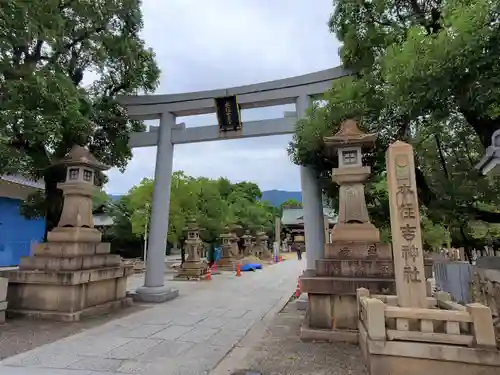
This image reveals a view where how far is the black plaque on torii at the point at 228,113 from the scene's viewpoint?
9609mm

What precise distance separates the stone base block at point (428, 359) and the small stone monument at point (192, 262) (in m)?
13.1

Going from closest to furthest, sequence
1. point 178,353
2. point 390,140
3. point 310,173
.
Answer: point 178,353 → point 390,140 → point 310,173

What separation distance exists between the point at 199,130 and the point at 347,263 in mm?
6081

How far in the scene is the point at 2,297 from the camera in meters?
6.77

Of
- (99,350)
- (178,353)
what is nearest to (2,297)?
(99,350)

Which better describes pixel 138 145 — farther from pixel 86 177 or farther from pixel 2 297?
pixel 2 297

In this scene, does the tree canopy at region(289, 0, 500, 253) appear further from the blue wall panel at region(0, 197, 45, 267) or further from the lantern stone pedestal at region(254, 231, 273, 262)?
the lantern stone pedestal at region(254, 231, 273, 262)

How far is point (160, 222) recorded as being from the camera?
10.1 meters

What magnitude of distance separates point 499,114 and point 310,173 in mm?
4082

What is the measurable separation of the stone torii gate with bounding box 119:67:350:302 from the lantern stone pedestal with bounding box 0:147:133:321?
145cm

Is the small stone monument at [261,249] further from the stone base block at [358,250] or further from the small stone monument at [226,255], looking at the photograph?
the stone base block at [358,250]

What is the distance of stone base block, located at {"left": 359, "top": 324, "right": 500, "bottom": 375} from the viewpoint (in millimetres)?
3729

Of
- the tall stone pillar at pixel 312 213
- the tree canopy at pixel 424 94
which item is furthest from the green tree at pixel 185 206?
the tree canopy at pixel 424 94

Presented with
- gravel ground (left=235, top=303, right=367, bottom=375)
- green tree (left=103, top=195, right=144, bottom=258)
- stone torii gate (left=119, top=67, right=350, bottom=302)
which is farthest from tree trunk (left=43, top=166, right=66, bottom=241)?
green tree (left=103, top=195, right=144, bottom=258)
